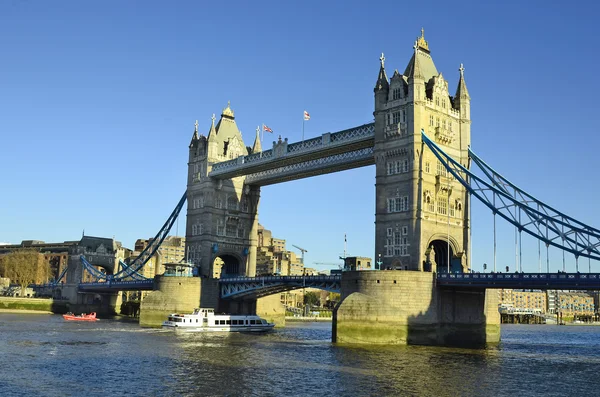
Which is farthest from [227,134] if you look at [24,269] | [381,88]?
[24,269]

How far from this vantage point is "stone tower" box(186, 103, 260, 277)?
4023 inches

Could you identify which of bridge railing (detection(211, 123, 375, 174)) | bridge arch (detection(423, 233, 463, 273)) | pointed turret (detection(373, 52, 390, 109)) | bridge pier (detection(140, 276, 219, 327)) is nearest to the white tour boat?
bridge pier (detection(140, 276, 219, 327))

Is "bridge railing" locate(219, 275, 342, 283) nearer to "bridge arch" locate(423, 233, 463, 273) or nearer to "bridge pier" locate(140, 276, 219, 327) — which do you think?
"bridge pier" locate(140, 276, 219, 327)

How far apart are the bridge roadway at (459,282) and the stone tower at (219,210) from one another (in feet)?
21.0

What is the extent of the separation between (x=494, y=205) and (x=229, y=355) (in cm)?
2987

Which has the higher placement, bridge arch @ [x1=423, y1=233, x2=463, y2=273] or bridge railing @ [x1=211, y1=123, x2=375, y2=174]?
bridge railing @ [x1=211, y1=123, x2=375, y2=174]

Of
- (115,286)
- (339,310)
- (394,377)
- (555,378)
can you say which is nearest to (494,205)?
(339,310)

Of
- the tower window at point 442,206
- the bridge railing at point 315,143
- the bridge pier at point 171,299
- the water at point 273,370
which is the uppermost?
Answer: the bridge railing at point 315,143

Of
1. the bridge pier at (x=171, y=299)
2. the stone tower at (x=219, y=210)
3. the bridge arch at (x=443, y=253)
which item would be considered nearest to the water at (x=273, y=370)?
the bridge arch at (x=443, y=253)

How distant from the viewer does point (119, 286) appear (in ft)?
401

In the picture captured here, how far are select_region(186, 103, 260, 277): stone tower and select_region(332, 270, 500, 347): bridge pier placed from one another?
124ft

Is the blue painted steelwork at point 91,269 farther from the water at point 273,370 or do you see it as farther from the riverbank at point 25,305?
the water at point 273,370

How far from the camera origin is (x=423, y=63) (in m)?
76.5

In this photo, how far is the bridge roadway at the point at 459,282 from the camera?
5766 centimetres
